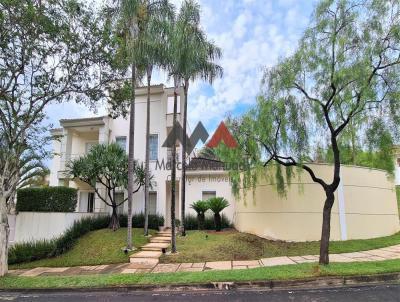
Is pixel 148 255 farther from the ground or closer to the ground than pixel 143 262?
farther from the ground

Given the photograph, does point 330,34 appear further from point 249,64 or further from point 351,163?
point 351,163

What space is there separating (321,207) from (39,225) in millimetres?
12870

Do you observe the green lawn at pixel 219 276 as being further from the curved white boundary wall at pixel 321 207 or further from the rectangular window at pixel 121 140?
the rectangular window at pixel 121 140

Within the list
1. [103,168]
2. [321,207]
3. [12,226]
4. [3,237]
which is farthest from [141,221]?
[321,207]

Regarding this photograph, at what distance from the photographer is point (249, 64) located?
1095 cm

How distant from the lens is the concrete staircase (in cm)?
1139

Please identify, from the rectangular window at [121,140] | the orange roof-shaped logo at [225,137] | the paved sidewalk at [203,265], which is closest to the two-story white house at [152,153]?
the rectangular window at [121,140]

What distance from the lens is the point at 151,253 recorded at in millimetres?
12328

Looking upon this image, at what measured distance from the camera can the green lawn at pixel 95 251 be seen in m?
12.6

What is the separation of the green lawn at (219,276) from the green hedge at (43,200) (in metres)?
6.50

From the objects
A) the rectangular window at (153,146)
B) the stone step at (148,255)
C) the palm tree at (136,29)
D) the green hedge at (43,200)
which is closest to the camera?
the stone step at (148,255)

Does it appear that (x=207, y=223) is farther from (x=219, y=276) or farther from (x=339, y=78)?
(x=339, y=78)

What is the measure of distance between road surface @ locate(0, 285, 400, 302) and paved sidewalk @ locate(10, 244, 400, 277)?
2371 mm

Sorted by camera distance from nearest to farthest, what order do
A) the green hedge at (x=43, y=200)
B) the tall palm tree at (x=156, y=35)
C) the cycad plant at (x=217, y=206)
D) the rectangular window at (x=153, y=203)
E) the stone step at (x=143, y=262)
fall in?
the stone step at (x=143, y=262) < the tall palm tree at (x=156, y=35) < the green hedge at (x=43, y=200) < the cycad plant at (x=217, y=206) < the rectangular window at (x=153, y=203)
